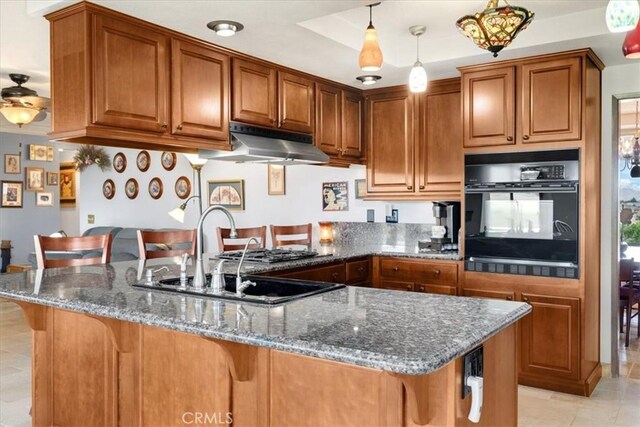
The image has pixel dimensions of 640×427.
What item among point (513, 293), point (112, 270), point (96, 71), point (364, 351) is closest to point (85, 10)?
point (96, 71)

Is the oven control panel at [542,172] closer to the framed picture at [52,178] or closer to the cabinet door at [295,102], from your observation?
the cabinet door at [295,102]

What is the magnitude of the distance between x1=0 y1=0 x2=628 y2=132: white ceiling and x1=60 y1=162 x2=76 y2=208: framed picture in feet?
22.7

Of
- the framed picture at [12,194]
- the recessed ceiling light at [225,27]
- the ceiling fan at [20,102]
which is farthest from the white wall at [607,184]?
the framed picture at [12,194]

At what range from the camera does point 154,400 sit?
6.98ft

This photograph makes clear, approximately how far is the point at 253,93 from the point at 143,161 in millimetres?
4495

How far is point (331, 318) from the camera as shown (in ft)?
5.78

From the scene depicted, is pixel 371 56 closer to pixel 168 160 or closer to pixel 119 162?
pixel 168 160

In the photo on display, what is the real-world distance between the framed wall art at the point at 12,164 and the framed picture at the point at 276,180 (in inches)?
205

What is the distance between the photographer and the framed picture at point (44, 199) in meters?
9.02

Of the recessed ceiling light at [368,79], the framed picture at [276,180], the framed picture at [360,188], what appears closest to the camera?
the recessed ceiling light at [368,79]

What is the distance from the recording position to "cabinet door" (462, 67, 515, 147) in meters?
3.81

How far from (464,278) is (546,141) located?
1.15 m

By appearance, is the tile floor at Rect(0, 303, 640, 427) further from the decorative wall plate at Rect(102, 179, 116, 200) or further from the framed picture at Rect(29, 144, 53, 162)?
the framed picture at Rect(29, 144, 53, 162)

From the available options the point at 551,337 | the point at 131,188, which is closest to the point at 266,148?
the point at 551,337
